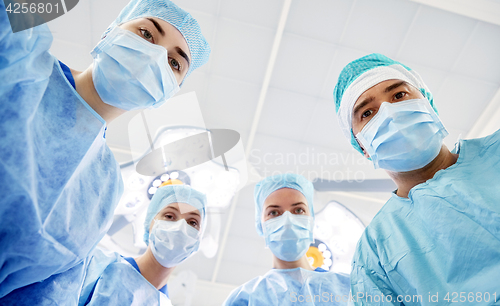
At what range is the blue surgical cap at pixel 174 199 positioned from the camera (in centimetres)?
254

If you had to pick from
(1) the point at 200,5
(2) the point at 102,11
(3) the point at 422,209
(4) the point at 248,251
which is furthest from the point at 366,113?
(4) the point at 248,251

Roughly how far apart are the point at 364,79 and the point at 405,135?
502 mm

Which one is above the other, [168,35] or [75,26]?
[168,35]

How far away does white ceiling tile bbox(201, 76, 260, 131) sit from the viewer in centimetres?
370

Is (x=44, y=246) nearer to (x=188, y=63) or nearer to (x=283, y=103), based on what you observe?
(x=188, y=63)

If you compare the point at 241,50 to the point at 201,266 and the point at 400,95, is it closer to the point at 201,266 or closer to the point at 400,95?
the point at 400,95

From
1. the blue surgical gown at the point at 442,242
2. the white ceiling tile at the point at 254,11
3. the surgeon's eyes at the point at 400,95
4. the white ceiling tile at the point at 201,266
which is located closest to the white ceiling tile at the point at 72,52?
the white ceiling tile at the point at 254,11

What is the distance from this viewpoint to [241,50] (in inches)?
136

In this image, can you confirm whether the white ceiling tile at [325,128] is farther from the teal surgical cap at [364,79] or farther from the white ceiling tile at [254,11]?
the teal surgical cap at [364,79]

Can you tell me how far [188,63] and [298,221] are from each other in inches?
53.5

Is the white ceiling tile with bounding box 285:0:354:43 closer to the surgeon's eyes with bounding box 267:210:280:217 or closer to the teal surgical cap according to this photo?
the teal surgical cap

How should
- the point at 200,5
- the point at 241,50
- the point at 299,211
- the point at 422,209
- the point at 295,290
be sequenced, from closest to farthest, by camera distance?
1. the point at 422,209
2. the point at 295,290
3. the point at 299,211
4. the point at 200,5
5. the point at 241,50

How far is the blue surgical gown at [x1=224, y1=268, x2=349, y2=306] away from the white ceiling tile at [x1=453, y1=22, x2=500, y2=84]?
2931 mm

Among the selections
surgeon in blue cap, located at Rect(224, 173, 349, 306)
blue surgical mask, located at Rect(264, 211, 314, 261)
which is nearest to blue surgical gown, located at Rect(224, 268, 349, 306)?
surgeon in blue cap, located at Rect(224, 173, 349, 306)
